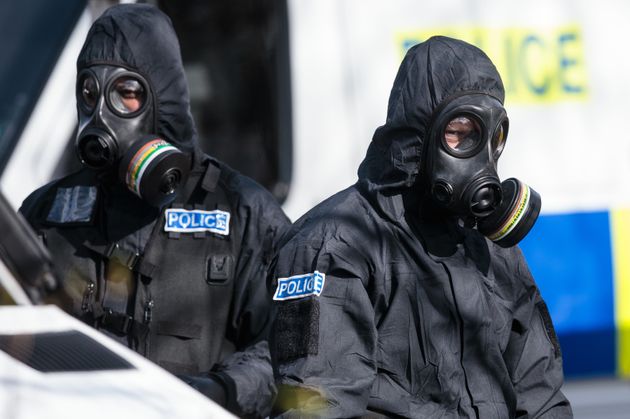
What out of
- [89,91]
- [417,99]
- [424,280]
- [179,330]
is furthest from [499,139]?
[89,91]

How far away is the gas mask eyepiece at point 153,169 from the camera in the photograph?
11.8 ft

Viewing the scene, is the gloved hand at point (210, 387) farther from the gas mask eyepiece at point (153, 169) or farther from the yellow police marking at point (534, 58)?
the yellow police marking at point (534, 58)

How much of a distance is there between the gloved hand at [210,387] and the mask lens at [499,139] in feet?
3.17

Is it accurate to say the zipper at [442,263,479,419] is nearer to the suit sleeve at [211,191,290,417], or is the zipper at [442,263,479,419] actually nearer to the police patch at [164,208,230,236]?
the suit sleeve at [211,191,290,417]

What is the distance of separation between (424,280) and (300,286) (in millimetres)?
295

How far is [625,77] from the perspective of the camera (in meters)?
4.79

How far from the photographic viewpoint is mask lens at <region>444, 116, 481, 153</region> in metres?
3.13

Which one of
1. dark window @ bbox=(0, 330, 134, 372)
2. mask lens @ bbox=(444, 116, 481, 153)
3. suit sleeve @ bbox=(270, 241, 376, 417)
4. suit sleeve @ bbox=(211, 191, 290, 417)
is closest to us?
dark window @ bbox=(0, 330, 134, 372)

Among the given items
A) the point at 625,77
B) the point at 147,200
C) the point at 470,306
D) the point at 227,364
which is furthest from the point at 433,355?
the point at 625,77

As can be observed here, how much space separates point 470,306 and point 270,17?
188cm

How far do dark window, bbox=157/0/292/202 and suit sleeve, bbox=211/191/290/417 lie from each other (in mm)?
791

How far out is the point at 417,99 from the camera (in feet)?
10.4

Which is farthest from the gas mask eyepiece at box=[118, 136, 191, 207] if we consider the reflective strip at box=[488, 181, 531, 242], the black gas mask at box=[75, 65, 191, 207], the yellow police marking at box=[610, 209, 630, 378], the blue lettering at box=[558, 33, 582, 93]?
A: the yellow police marking at box=[610, 209, 630, 378]

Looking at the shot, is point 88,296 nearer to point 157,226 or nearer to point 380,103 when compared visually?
point 157,226
